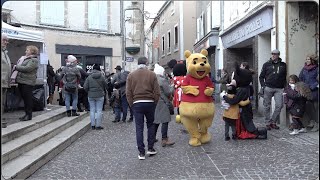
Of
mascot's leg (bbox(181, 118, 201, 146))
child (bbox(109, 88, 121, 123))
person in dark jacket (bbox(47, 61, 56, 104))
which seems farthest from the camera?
person in dark jacket (bbox(47, 61, 56, 104))

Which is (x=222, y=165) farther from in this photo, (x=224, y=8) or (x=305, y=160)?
(x=224, y=8)

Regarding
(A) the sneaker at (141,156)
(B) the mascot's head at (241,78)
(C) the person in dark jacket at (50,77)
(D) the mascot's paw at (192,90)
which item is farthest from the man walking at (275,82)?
(C) the person in dark jacket at (50,77)

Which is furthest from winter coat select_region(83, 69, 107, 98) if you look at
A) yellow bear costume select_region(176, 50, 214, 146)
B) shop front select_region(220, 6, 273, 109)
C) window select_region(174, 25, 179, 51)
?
window select_region(174, 25, 179, 51)

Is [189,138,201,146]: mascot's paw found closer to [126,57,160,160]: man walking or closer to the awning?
[126,57,160,160]: man walking

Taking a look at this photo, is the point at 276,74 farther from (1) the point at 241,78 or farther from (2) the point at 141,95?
(2) the point at 141,95

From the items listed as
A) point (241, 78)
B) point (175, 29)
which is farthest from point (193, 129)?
point (175, 29)

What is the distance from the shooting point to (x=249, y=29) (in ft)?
41.1

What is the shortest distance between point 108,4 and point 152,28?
27.8m

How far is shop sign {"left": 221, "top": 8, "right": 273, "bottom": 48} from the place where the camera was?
10.6 m

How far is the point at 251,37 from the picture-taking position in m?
12.5

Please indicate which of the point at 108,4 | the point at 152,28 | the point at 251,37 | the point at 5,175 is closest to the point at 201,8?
the point at 108,4

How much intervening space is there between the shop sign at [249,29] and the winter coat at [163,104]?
14.4 ft

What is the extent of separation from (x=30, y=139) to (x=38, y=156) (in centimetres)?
75

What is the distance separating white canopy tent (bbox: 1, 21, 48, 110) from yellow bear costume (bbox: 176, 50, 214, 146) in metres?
4.32
